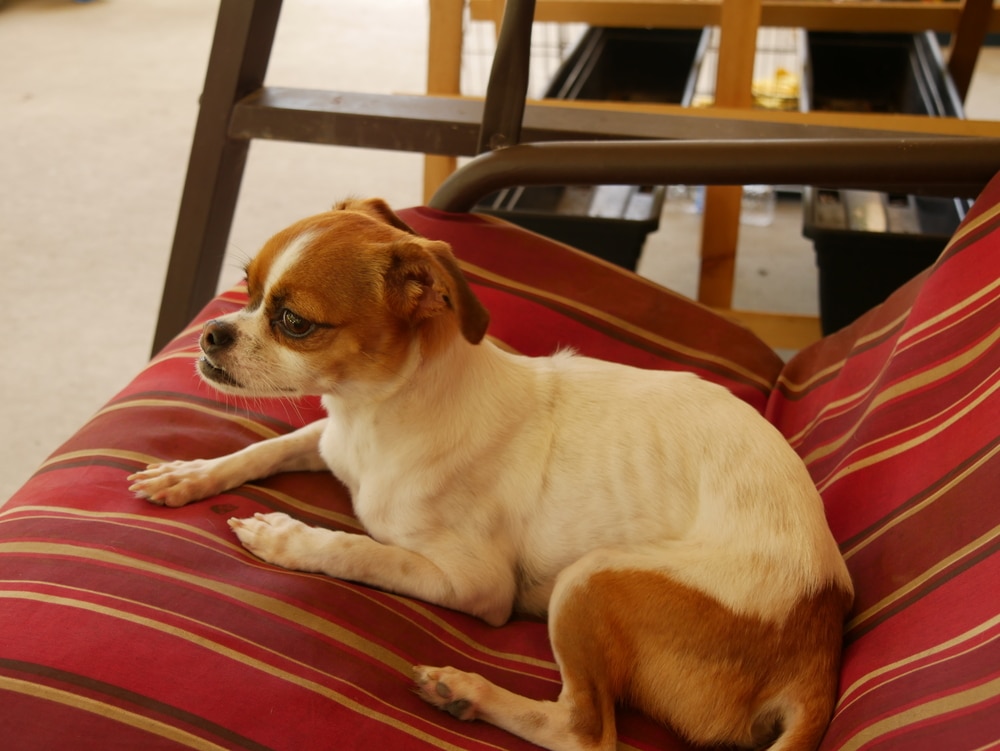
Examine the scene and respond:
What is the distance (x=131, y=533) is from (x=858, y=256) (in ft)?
5.91

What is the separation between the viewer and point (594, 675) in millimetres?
1182

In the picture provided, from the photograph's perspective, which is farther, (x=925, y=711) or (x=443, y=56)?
(x=443, y=56)

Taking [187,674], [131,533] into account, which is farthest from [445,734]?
[131,533]

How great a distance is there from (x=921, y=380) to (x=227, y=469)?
38.6 inches

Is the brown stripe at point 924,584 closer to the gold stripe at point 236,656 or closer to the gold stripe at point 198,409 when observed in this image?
the gold stripe at point 236,656

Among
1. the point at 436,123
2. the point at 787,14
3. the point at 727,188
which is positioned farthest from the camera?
the point at 787,14

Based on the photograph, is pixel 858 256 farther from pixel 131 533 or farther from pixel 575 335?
pixel 131 533

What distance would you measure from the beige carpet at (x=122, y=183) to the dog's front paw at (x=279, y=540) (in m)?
0.85

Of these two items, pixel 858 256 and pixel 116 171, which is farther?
pixel 116 171

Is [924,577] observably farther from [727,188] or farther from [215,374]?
[727,188]

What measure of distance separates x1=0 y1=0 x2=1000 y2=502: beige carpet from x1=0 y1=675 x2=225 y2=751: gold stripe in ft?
3.72

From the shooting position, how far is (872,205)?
9.64 feet

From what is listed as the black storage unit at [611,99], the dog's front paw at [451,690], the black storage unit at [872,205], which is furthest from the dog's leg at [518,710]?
the black storage unit at [872,205]

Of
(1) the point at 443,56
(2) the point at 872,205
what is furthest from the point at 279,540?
(2) the point at 872,205
